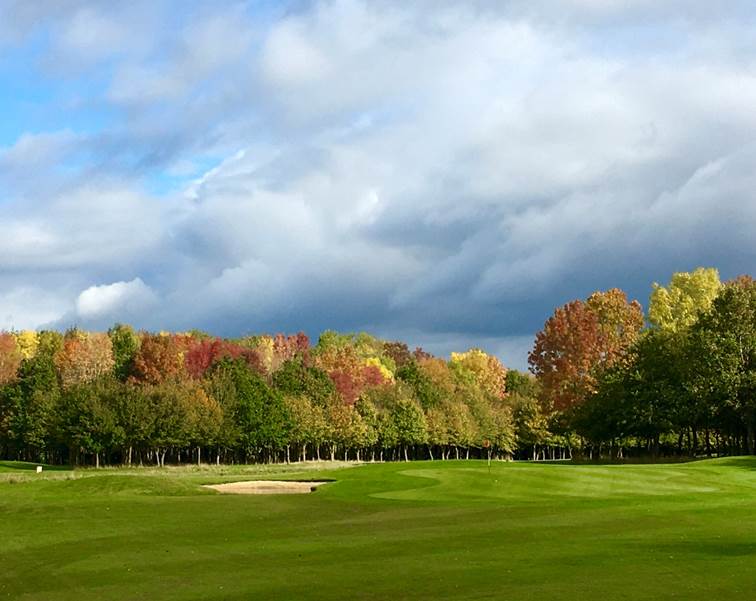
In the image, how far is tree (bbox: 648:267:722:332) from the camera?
111062 millimetres

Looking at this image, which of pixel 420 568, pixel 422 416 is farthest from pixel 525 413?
pixel 420 568

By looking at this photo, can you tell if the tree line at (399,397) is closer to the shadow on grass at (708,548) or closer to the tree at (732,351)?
the tree at (732,351)

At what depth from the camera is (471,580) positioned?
21.2 metres

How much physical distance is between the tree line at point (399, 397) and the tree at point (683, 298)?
0.18 meters

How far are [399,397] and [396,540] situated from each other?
120m

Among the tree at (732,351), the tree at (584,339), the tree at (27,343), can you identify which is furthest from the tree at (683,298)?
the tree at (27,343)

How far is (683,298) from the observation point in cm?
11269

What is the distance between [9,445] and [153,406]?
3314 cm

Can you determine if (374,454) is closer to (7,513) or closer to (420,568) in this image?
(7,513)

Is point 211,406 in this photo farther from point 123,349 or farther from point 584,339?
point 584,339

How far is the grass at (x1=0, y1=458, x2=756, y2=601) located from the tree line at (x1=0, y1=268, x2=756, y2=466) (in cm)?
3884

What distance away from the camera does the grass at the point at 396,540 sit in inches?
825

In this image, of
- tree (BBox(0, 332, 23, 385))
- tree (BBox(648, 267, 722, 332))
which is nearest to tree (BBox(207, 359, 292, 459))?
tree (BBox(0, 332, 23, 385))

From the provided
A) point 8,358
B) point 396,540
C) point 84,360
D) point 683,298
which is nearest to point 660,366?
point 683,298
